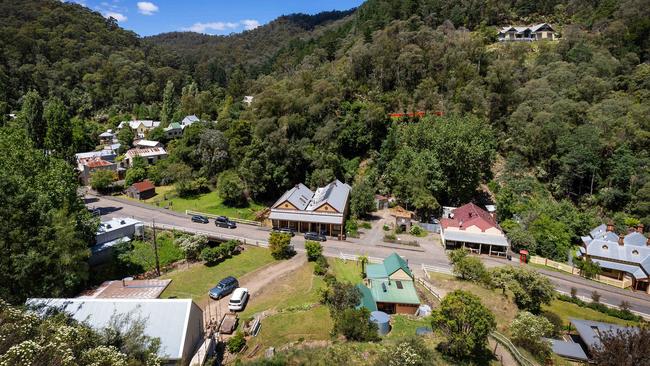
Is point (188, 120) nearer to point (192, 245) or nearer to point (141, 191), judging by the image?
point (141, 191)

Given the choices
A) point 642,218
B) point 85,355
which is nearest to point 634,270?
point 642,218

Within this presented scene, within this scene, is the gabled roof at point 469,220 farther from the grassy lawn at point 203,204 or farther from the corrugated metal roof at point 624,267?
the grassy lawn at point 203,204

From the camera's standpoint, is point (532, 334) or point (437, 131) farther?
point (437, 131)

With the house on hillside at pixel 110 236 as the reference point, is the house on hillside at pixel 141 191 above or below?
above

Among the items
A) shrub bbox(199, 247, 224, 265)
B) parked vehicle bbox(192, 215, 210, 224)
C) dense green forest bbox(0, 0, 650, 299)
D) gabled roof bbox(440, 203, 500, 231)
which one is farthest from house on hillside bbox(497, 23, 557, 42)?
shrub bbox(199, 247, 224, 265)

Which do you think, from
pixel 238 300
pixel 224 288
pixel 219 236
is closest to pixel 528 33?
pixel 219 236

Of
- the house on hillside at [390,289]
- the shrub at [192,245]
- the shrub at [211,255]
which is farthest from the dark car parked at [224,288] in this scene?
the house on hillside at [390,289]

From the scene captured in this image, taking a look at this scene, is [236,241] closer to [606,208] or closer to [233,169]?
[233,169]
